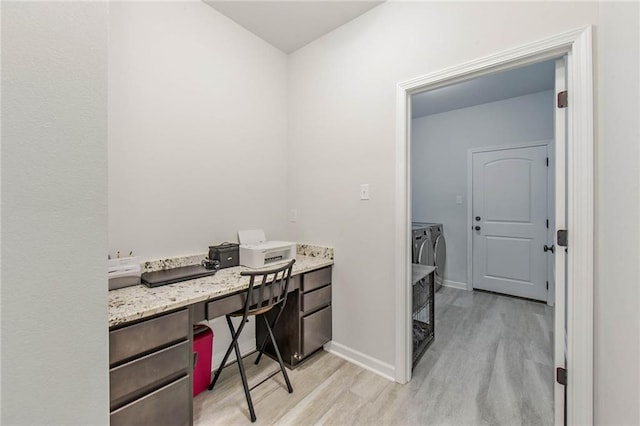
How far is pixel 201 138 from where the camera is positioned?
2.05 metres

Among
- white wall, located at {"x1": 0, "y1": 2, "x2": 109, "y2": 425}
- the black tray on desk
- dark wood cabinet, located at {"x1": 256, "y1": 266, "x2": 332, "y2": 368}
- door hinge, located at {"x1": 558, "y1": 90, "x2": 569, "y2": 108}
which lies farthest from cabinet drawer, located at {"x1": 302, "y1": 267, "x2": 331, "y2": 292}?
door hinge, located at {"x1": 558, "y1": 90, "x2": 569, "y2": 108}

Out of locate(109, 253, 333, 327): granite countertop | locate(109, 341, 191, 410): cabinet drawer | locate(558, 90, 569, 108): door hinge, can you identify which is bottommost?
locate(109, 341, 191, 410): cabinet drawer

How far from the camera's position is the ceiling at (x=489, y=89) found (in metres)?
2.99

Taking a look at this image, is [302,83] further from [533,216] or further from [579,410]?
[533,216]

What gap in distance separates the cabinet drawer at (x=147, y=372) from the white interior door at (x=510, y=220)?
3970 millimetres

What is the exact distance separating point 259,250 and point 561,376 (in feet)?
6.26

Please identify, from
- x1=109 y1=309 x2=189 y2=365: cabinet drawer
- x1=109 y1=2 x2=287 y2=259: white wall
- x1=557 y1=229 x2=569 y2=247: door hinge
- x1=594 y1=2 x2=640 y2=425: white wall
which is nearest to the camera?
x1=594 y1=2 x2=640 y2=425: white wall

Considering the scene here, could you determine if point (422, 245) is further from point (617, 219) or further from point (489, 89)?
point (617, 219)

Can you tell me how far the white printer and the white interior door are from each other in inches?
122

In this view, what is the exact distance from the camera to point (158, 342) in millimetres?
1284

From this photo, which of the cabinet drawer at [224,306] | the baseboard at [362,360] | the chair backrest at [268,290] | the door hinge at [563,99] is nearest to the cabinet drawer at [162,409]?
the cabinet drawer at [224,306]

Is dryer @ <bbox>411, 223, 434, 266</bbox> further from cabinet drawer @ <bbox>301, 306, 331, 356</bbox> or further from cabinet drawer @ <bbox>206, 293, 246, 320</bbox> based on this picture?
cabinet drawer @ <bbox>206, 293, 246, 320</bbox>

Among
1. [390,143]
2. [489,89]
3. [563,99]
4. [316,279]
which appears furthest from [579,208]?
[489,89]

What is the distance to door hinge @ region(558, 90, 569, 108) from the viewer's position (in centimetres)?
141
